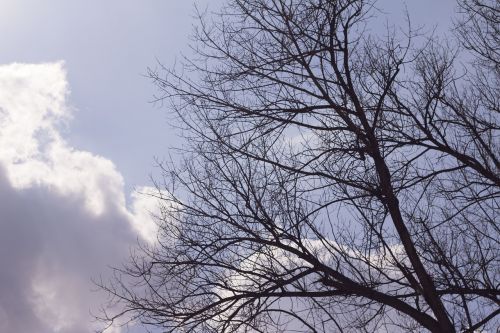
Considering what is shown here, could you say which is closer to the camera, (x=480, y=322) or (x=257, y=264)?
(x=480, y=322)

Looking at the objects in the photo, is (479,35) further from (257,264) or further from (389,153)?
(257,264)

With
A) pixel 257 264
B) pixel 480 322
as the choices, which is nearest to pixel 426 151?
pixel 480 322

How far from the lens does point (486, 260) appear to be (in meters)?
6.17

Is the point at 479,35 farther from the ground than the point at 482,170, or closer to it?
farther from the ground

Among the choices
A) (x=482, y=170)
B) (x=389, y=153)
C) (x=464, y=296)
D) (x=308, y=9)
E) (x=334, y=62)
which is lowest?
(x=464, y=296)

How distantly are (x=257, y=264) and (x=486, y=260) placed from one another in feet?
9.00

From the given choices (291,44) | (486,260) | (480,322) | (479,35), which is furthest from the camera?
(479,35)

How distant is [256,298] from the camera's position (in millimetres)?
5434

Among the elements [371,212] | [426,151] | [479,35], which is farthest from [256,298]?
[479,35]

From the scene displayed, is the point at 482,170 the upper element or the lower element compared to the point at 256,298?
upper

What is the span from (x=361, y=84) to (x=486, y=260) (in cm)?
254

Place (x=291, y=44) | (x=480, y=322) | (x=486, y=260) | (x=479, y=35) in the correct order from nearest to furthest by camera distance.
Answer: (x=480, y=322)
(x=291, y=44)
(x=486, y=260)
(x=479, y=35)

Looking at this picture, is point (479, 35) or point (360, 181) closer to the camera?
point (360, 181)

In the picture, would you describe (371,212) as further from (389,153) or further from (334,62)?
(334,62)
